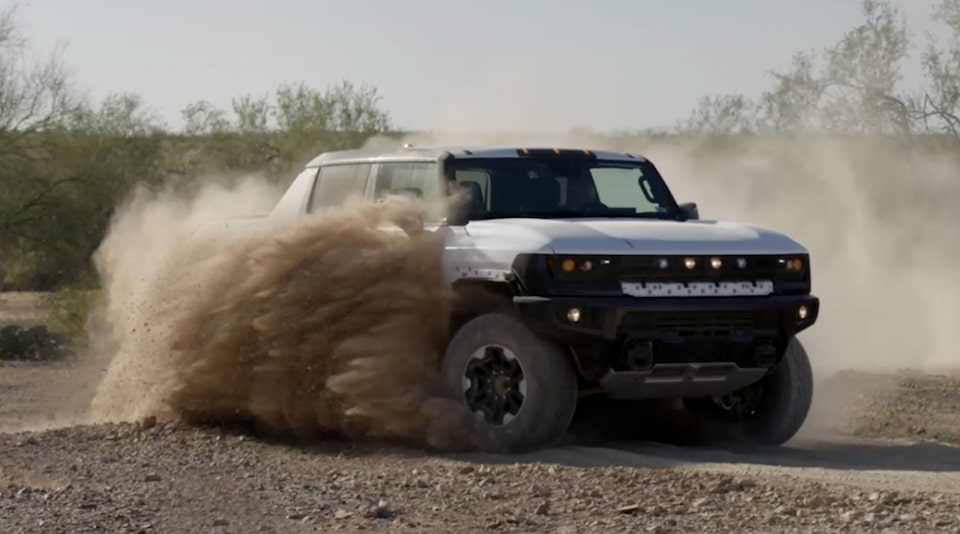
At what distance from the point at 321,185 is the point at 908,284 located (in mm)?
13303

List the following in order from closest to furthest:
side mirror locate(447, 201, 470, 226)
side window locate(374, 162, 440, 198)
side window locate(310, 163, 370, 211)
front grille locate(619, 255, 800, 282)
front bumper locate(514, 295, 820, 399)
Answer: front bumper locate(514, 295, 820, 399)
front grille locate(619, 255, 800, 282)
side mirror locate(447, 201, 470, 226)
side window locate(374, 162, 440, 198)
side window locate(310, 163, 370, 211)

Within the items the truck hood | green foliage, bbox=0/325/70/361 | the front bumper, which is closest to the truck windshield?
the truck hood

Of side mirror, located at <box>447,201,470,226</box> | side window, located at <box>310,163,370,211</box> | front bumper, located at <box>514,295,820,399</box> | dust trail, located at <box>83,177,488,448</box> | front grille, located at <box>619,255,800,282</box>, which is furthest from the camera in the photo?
side window, located at <box>310,163,370,211</box>

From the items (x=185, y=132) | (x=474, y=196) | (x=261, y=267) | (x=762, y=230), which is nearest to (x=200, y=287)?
(x=261, y=267)

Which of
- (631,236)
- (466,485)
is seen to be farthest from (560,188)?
(466,485)

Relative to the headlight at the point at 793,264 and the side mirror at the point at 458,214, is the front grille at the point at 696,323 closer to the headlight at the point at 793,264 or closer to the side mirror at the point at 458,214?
the headlight at the point at 793,264

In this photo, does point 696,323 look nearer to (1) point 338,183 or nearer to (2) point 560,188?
(2) point 560,188

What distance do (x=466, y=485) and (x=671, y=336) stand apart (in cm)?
188

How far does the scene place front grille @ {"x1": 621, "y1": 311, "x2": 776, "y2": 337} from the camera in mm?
9883

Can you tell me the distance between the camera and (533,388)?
9.90 meters

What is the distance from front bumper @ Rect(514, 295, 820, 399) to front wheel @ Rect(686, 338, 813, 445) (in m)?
0.52

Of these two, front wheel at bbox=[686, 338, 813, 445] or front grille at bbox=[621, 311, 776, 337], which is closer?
front grille at bbox=[621, 311, 776, 337]

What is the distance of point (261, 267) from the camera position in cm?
1096

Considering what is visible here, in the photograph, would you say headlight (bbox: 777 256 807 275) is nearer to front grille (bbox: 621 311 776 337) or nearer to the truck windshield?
front grille (bbox: 621 311 776 337)
